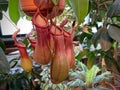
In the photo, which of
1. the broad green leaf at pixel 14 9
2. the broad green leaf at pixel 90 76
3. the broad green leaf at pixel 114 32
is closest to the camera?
the broad green leaf at pixel 14 9

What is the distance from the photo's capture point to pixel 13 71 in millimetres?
1828

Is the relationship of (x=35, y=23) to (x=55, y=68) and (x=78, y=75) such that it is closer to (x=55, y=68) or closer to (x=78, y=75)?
(x=55, y=68)

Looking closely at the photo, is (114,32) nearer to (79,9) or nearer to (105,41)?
(105,41)

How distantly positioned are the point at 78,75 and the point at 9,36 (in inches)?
57.9

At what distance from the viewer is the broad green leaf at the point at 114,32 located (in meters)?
0.88

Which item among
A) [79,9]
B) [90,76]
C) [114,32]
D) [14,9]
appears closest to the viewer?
[79,9]

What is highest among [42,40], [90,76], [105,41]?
[42,40]

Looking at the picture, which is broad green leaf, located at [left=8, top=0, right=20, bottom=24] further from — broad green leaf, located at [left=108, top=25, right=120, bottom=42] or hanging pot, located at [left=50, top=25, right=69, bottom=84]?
broad green leaf, located at [left=108, top=25, right=120, bottom=42]

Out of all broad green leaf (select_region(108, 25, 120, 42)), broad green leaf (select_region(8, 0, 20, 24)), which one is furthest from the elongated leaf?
broad green leaf (select_region(8, 0, 20, 24))

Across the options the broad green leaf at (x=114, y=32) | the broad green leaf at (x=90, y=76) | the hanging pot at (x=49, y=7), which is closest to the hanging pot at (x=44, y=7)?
the hanging pot at (x=49, y=7)

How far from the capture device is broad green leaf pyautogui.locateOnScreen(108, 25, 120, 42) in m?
0.88

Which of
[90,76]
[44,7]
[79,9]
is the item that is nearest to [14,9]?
[44,7]

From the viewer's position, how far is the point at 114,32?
89cm

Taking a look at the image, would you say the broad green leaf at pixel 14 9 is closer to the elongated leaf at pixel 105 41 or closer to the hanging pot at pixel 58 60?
the hanging pot at pixel 58 60
